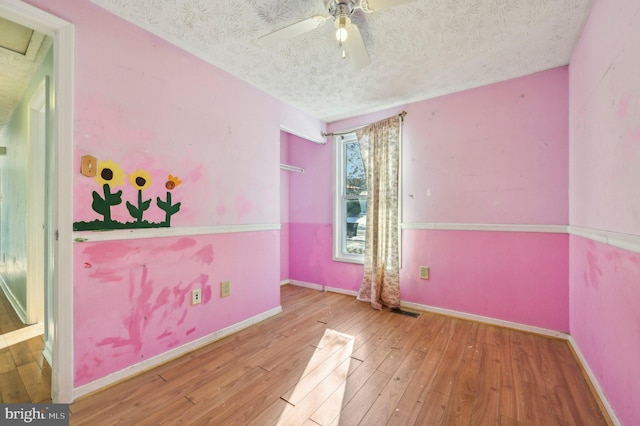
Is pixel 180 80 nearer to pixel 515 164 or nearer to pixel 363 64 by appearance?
pixel 363 64

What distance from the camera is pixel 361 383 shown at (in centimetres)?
168

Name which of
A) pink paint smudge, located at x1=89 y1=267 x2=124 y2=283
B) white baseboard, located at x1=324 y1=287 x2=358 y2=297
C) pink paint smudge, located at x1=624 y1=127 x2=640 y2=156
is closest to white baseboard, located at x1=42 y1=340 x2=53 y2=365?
pink paint smudge, located at x1=89 y1=267 x2=124 y2=283

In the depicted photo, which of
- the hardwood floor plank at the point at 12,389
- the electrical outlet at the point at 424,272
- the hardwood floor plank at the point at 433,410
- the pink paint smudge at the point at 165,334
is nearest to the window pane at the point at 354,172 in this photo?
the electrical outlet at the point at 424,272

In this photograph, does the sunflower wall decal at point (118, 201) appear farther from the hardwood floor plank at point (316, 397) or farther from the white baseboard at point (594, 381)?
the white baseboard at point (594, 381)

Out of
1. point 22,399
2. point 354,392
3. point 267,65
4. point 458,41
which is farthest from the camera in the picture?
point 267,65

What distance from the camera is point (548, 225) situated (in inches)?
90.3

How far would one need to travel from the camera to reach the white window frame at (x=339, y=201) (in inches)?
140

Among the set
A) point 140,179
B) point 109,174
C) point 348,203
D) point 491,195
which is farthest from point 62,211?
point 491,195

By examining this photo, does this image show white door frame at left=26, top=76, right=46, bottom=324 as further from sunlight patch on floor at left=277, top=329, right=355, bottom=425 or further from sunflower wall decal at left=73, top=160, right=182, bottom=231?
sunlight patch on floor at left=277, top=329, right=355, bottom=425

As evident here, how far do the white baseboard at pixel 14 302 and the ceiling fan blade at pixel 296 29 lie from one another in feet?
11.1

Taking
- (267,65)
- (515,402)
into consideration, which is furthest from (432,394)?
(267,65)

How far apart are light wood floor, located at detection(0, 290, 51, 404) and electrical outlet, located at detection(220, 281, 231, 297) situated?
44.0 inches

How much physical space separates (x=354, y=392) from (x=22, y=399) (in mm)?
1893

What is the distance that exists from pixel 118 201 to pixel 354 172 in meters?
2.59
